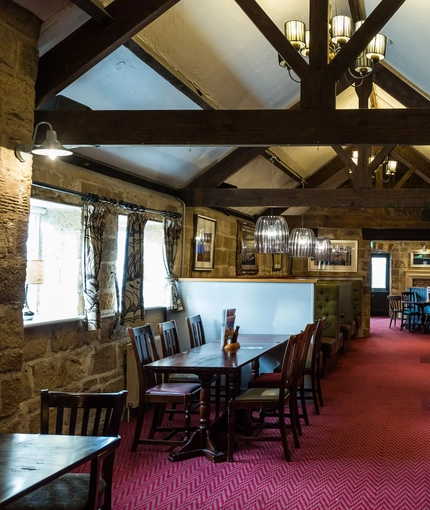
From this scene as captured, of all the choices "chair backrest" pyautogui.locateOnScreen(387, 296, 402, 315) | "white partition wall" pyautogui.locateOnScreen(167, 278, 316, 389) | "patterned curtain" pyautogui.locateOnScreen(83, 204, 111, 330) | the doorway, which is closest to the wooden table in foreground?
"patterned curtain" pyautogui.locateOnScreen(83, 204, 111, 330)

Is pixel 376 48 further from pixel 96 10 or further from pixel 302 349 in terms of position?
pixel 302 349

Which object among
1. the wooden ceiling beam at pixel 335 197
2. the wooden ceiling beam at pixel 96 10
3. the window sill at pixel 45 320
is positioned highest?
the wooden ceiling beam at pixel 96 10

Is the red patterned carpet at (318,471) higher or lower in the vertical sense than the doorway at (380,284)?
lower

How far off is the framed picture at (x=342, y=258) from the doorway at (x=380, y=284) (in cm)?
512

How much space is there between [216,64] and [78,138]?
2098 mm

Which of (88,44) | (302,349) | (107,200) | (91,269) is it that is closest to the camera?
(88,44)

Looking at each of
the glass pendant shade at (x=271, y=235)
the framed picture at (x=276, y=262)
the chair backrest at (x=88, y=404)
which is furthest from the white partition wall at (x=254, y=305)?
the framed picture at (x=276, y=262)

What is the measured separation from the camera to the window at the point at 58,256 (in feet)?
16.3

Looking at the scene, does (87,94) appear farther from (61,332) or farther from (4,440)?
(4,440)

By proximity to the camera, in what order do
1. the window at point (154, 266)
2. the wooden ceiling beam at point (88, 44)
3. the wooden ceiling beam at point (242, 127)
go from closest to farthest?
the wooden ceiling beam at point (88, 44)
the wooden ceiling beam at point (242, 127)
the window at point (154, 266)

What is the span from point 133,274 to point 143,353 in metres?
1.11

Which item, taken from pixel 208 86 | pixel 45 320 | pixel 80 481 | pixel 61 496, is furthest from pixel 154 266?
pixel 61 496

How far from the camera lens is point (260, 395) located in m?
4.76

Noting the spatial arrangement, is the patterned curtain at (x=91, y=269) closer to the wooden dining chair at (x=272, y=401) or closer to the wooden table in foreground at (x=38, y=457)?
the wooden dining chair at (x=272, y=401)
